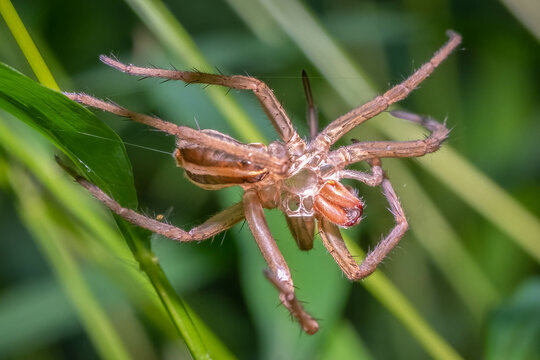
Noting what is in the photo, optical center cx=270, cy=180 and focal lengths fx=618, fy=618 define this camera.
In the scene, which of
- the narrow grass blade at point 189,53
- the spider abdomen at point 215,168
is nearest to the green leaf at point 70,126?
the spider abdomen at point 215,168

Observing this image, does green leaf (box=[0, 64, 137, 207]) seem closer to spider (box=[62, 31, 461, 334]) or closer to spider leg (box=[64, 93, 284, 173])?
spider leg (box=[64, 93, 284, 173])

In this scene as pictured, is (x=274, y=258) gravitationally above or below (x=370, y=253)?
above

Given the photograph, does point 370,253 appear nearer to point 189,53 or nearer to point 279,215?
point 279,215

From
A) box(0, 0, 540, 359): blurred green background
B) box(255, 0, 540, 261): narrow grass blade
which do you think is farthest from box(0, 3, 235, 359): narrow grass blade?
box(255, 0, 540, 261): narrow grass blade

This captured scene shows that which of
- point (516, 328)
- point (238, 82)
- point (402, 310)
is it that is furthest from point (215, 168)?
point (516, 328)

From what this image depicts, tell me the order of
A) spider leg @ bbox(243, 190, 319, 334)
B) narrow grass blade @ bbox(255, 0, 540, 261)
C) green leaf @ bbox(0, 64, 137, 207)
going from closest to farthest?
1. green leaf @ bbox(0, 64, 137, 207)
2. spider leg @ bbox(243, 190, 319, 334)
3. narrow grass blade @ bbox(255, 0, 540, 261)
